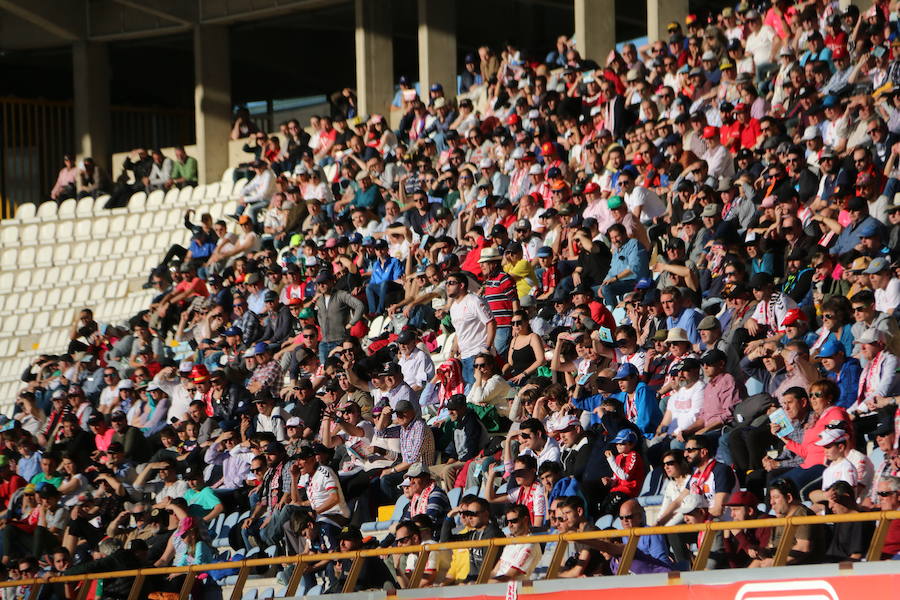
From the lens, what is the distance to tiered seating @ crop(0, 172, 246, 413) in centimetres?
2020

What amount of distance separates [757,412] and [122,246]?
13521mm

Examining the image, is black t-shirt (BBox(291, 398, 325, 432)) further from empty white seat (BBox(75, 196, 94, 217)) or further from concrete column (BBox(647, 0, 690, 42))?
empty white seat (BBox(75, 196, 94, 217))

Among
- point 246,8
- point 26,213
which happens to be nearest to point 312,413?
point 26,213

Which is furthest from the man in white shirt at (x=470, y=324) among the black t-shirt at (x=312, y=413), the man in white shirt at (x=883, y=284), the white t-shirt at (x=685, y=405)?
the man in white shirt at (x=883, y=284)

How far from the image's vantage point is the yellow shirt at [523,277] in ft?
43.9

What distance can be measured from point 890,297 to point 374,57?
45.0 ft

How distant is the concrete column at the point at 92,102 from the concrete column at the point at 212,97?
1817mm

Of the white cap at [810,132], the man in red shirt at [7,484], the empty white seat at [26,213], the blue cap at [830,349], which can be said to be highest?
the white cap at [810,132]

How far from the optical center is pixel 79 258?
845 inches

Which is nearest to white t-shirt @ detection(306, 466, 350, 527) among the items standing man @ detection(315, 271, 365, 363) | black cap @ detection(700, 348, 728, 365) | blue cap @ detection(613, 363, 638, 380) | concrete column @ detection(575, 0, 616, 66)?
blue cap @ detection(613, 363, 638, 380)

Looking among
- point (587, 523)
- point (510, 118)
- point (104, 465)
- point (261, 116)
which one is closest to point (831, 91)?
point (510, 118)

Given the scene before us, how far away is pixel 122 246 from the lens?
69.6 ft

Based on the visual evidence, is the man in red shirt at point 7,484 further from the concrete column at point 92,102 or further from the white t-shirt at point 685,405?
the concrete column at point 92,102

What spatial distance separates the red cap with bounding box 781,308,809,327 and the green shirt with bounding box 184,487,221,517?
4.83 metres
